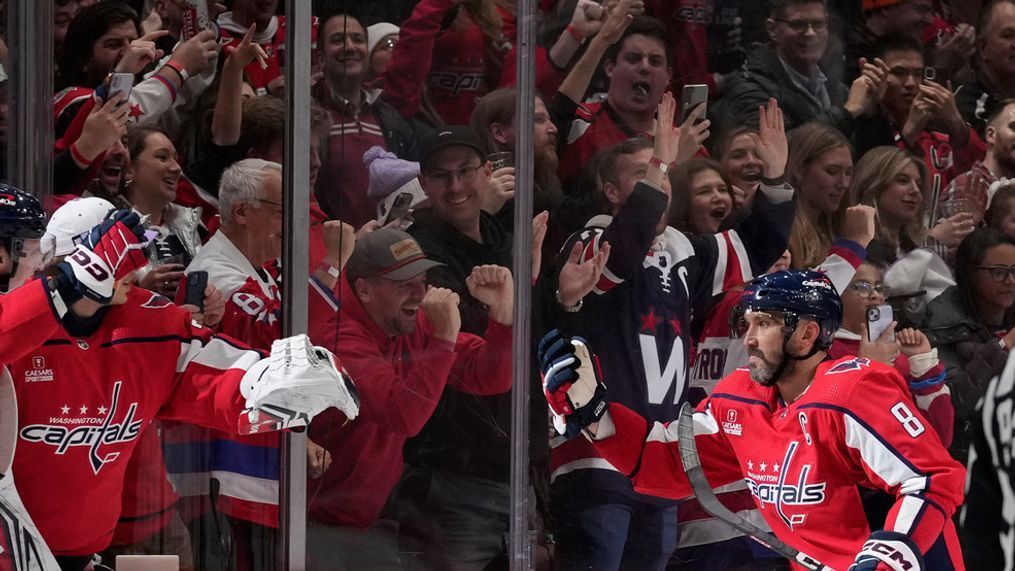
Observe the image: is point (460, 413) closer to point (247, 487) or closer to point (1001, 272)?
point (247, 487)

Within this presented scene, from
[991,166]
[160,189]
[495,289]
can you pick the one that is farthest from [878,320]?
[160,189]

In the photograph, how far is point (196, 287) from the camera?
12.0 feet

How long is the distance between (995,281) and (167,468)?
223cm

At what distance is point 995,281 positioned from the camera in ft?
10.3

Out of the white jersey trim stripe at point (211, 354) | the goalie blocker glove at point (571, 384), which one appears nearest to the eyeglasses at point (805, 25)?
the goalie blocker glove at point (571, 384)

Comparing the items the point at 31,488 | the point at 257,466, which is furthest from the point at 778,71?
the point at 31,488

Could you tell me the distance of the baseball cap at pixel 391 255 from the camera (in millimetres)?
3564

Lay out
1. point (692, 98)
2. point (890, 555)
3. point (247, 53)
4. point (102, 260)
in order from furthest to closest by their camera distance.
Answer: point (247, 53) < point (692, 98) < point (102, 260) < point (890, 555)

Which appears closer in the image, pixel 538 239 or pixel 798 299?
pixel 798 299

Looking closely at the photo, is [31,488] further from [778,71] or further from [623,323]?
[778,71]

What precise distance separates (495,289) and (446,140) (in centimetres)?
42

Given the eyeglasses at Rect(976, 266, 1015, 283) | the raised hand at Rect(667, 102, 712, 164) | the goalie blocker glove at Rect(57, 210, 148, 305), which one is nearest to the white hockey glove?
the goalie blocker glove at Rect(57, 210, 148, 305)

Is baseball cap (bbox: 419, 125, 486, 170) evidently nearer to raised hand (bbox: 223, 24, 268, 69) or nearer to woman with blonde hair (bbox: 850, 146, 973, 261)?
raised hand (bbox: 223, 24, 268, 69)

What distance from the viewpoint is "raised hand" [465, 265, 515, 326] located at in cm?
348
